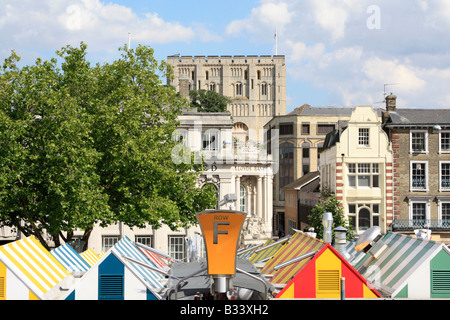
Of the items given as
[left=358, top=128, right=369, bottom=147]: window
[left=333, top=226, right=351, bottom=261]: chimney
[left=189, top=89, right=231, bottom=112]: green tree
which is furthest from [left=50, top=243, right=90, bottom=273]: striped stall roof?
[left=189, top=89, right=231, bottom=112]: green tree

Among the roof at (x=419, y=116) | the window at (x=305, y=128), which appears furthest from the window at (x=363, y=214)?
the window at (x=305, y=128)

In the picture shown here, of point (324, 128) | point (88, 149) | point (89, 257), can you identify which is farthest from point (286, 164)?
point (89, 257)

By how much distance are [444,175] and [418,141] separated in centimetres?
374

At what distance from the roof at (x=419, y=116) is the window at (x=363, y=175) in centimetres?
417

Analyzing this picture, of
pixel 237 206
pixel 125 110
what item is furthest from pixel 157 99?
pixel 237 206

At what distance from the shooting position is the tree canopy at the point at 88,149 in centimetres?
3303

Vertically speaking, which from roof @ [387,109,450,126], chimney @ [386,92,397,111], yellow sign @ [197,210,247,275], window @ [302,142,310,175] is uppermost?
chimney @ [386,92,397,111]

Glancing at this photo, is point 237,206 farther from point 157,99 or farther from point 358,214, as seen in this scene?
point 157,99

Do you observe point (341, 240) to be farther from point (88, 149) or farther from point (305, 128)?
point (305, 128)

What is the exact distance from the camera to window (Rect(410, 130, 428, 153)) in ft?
172

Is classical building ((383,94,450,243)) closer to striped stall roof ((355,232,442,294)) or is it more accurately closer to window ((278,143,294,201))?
striped stall roof ((355,232,442,294))

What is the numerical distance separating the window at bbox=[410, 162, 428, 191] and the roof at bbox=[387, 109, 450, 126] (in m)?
3.71

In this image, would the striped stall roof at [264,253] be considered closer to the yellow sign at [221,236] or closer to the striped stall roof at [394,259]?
the striped stall roof at [394,259]

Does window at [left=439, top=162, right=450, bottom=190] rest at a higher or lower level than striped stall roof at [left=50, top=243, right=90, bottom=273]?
higher
